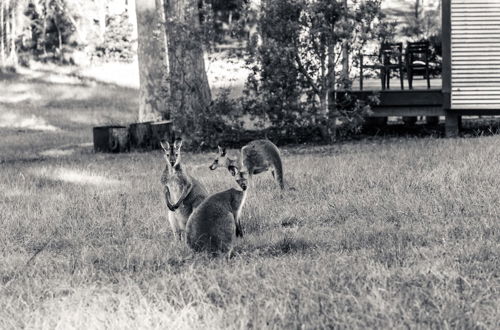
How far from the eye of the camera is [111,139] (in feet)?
64.2

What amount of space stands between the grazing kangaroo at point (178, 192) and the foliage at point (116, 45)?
128ft

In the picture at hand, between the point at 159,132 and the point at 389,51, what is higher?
the point at 389,51

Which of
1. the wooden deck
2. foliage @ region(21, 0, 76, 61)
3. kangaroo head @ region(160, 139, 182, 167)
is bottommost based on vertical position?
the wooden deck

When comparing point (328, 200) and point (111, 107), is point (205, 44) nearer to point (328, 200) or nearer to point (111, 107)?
point (328, 200)

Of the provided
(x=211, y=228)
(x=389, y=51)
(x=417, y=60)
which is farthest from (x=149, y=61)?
(x=211, y=228)

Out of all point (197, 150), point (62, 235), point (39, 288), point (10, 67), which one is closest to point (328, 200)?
point (62, 235)

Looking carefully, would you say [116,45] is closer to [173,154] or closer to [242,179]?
[173,154]

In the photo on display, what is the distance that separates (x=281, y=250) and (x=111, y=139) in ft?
38.3

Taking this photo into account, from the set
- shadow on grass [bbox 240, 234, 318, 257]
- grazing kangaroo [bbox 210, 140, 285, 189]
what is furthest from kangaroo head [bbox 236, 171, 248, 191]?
grazing kangaroo [bbox 210, 140, 285, 189]

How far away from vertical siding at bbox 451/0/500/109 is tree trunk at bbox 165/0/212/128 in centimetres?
559

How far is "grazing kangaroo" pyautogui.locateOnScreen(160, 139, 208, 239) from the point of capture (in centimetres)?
895

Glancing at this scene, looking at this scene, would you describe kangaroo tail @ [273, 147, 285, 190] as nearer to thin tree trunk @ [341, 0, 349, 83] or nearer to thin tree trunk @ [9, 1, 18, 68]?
thin tree trunk @ [341, 0, 349, 83]

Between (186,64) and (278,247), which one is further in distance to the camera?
(186,64)

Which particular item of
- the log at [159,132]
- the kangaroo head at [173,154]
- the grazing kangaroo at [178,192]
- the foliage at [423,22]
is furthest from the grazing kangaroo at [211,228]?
the foliage at [423,22]
